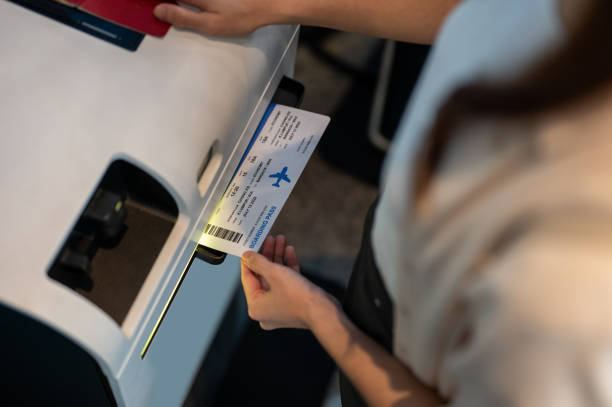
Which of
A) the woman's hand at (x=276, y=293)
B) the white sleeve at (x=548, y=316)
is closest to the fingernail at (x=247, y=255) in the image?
the woman's hand at (x=276, y=293)

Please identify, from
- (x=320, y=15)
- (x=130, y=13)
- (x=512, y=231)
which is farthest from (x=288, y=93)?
(x=512, y=231)

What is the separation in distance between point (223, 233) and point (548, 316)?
0.43m

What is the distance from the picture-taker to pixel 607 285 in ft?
1.06

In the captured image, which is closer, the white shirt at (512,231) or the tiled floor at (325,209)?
the white shirt at (512,231)

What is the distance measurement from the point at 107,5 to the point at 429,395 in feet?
1.73

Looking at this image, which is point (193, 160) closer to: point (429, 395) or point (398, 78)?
point (429, 395)

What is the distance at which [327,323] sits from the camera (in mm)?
625

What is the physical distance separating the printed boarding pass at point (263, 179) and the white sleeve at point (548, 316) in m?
0.36

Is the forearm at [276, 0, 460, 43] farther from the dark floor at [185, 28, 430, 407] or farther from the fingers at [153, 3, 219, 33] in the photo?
the dark floor at [185, 28, 430, 407]

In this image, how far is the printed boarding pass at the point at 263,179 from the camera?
0.70 m

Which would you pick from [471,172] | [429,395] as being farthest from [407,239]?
[429,395]

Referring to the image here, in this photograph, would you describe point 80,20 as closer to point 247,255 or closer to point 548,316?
point 247,255

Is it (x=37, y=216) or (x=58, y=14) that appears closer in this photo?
(x=37, y=216)

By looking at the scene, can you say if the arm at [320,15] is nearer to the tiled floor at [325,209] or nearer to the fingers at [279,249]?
the fingers at [279,249]
